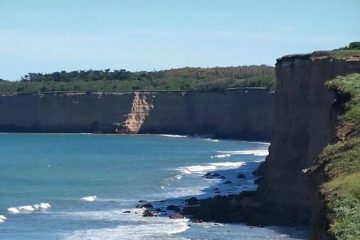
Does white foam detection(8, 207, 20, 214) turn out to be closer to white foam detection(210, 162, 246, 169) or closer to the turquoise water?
the turquoise water

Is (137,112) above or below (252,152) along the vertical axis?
above

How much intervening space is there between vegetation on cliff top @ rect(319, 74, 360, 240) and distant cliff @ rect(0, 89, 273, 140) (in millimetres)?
77872

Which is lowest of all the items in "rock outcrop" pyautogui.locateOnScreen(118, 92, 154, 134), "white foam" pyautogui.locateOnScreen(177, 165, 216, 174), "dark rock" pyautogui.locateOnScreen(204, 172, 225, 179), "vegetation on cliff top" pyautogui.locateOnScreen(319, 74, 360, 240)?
"white foam" pyautogui.locateOnScreen(177, 165, 216, 174)

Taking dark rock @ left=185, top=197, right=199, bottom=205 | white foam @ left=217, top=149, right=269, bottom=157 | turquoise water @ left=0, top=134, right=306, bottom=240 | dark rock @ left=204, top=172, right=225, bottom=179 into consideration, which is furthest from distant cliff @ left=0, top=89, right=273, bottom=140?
dark rock @ left=185, top=197, right=199, bottom=205

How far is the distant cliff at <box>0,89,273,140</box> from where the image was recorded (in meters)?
100

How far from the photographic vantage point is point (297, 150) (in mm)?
35094

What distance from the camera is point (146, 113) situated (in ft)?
360

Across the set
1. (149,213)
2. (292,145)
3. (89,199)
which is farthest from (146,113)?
(292,145)

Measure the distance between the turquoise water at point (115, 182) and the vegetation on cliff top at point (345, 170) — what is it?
11444mm

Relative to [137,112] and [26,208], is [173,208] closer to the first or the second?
[26,208]

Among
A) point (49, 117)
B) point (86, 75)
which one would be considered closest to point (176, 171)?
point (49, 117)

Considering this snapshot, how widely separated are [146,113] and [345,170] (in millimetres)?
96853

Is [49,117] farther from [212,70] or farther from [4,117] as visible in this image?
[212,70]

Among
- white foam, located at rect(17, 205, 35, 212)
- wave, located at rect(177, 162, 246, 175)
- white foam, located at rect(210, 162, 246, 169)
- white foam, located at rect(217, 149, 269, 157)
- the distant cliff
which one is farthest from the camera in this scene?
the distant cliff
